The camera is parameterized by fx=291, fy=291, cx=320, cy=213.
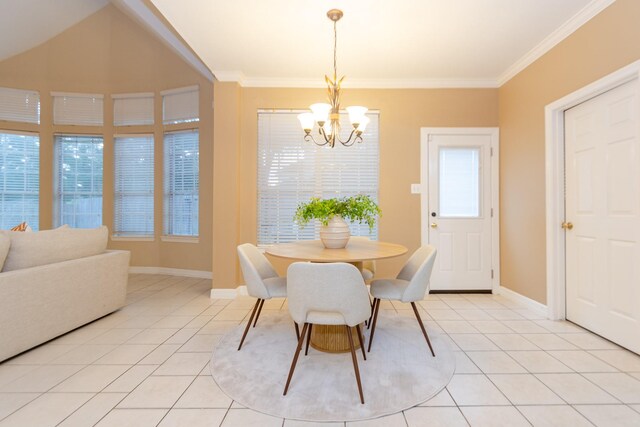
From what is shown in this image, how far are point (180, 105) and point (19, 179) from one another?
114 inches

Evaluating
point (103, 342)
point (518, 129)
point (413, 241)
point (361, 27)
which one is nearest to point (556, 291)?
point (413, 241)

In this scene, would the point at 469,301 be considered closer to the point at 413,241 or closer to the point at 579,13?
the point at 413,241

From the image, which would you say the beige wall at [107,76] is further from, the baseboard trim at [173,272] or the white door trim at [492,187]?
the white door trim at [492,187]

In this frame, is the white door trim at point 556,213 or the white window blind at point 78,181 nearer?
the white door trim at point 556,213

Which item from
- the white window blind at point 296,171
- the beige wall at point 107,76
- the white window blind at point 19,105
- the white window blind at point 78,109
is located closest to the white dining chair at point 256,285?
the white window blind at point 296,171

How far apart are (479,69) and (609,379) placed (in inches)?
126

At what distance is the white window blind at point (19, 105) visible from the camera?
4.61 meters

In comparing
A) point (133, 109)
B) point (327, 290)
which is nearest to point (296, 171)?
point (327, 290)

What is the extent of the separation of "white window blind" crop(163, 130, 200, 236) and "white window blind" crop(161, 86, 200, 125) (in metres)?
0.22

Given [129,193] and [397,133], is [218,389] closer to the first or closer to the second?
[397,133]

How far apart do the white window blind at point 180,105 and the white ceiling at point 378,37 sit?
1.22 m

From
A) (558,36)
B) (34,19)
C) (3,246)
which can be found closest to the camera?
(3,246)

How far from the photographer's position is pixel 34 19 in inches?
172

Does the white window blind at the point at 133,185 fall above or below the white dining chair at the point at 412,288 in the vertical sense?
above
